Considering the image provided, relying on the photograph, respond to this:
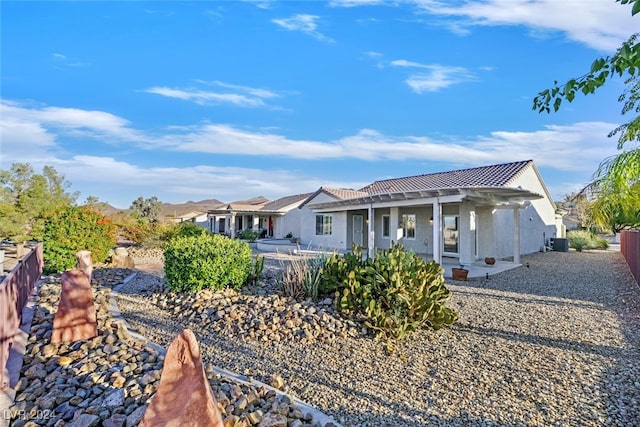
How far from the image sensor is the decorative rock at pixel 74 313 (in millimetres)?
4820

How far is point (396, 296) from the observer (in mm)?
5590

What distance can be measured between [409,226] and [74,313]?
648 inches

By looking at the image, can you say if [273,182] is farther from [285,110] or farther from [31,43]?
[31,43]

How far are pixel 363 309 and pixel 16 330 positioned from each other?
509cm

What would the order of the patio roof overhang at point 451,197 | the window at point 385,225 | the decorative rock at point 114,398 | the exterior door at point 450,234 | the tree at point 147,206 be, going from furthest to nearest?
the tree at point 147,206 → the window at point 385,225 → the exterior door at point 450,234 → the patio roof overhang at point 451,197 → the decorative rock at point 114,398

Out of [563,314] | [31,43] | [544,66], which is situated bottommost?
[563,314]

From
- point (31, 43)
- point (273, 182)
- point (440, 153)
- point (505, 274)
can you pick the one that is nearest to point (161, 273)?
point (31, 43)

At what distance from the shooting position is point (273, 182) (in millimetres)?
30859

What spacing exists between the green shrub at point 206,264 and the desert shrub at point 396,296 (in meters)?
2.55

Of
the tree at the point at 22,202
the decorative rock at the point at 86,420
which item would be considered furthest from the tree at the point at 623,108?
the tree at the point at 22,202

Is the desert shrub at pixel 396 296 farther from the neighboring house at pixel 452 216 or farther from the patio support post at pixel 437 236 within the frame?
the patio support post at pixel 437 236

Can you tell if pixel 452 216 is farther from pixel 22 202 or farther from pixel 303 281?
pixel 22 202

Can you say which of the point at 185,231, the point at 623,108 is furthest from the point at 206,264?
the point at 185,231

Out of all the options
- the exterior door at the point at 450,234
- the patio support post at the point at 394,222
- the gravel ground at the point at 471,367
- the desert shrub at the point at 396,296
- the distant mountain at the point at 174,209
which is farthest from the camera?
the distant mountain at the point at 174,209
